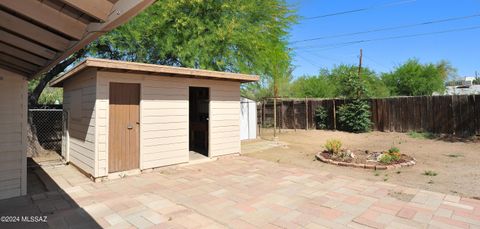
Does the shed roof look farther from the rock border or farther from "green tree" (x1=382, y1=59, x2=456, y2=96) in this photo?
"green tree" (x1=382, y1=59, x2=456, y2=96)

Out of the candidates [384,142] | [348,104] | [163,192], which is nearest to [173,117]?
[163,192]

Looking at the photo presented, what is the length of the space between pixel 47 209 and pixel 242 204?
8.59 feet

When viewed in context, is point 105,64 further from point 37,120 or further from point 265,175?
point 37,120

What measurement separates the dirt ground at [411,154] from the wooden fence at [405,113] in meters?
0.84

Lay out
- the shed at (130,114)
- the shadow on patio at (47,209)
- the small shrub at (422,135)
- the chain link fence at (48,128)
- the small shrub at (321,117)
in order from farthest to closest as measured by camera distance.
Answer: the small shrub at (321,117) → the small shrub at (422,135) → the chain link fence at (48,128) → the shed at (130,114) → the shadow on patio at (47,209)

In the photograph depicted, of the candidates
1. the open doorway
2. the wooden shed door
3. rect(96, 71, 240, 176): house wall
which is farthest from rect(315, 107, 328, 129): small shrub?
the wooden shed door

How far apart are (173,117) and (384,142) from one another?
7850 mm

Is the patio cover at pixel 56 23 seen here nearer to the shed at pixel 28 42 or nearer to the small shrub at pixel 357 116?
the shed at pixel 28 42

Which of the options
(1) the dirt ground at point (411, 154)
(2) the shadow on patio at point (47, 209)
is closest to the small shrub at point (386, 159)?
(1) the dirt ground at point (411, 154)

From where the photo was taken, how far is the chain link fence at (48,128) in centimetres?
868

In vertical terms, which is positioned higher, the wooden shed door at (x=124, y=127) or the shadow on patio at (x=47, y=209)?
the wooden shed door at (x=124, y=127)

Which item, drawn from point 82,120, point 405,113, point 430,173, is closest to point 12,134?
point 82,120

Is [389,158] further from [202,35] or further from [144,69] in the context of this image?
[202,35]

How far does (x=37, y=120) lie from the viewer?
8.67 metres
